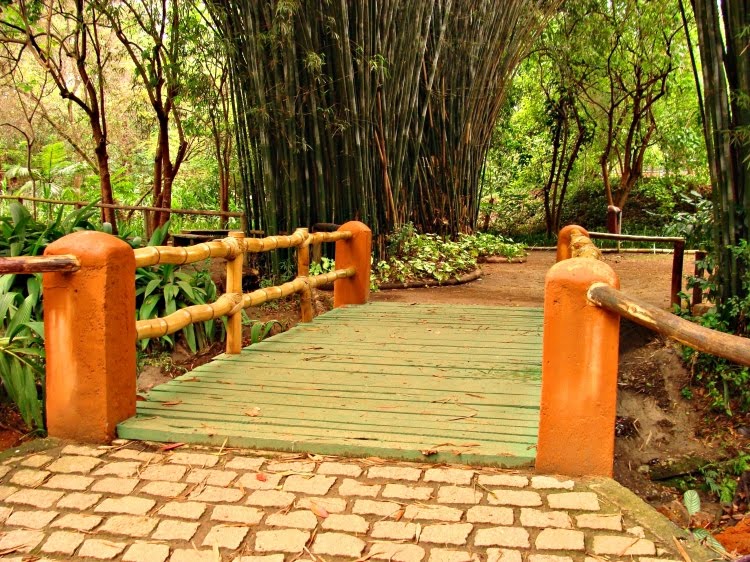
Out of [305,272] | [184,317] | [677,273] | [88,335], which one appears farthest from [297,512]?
[677,273]

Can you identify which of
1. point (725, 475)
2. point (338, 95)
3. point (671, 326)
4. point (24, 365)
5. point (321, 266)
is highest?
point (338, 95)

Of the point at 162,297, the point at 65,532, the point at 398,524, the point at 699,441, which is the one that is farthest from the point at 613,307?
the point at 162,297

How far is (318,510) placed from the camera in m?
1.76

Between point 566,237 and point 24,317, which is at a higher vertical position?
point 566,237

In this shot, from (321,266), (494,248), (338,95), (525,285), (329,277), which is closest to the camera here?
(329,277)

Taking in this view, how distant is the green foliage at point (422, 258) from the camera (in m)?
6.36

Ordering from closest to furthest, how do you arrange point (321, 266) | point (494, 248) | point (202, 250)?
point (202, 250) < point (321, 266) < point (494, 248)

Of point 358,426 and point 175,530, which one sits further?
point 358,426

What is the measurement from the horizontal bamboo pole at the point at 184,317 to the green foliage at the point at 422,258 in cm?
292

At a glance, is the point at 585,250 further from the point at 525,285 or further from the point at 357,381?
the point at 525,285

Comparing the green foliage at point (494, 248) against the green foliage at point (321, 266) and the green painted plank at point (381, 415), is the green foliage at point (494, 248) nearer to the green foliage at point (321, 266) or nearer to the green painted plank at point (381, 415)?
the green foliage at point (321, 266)

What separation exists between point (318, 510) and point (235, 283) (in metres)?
1.73

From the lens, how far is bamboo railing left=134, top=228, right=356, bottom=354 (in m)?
2.61

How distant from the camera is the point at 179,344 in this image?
4.52 meters
